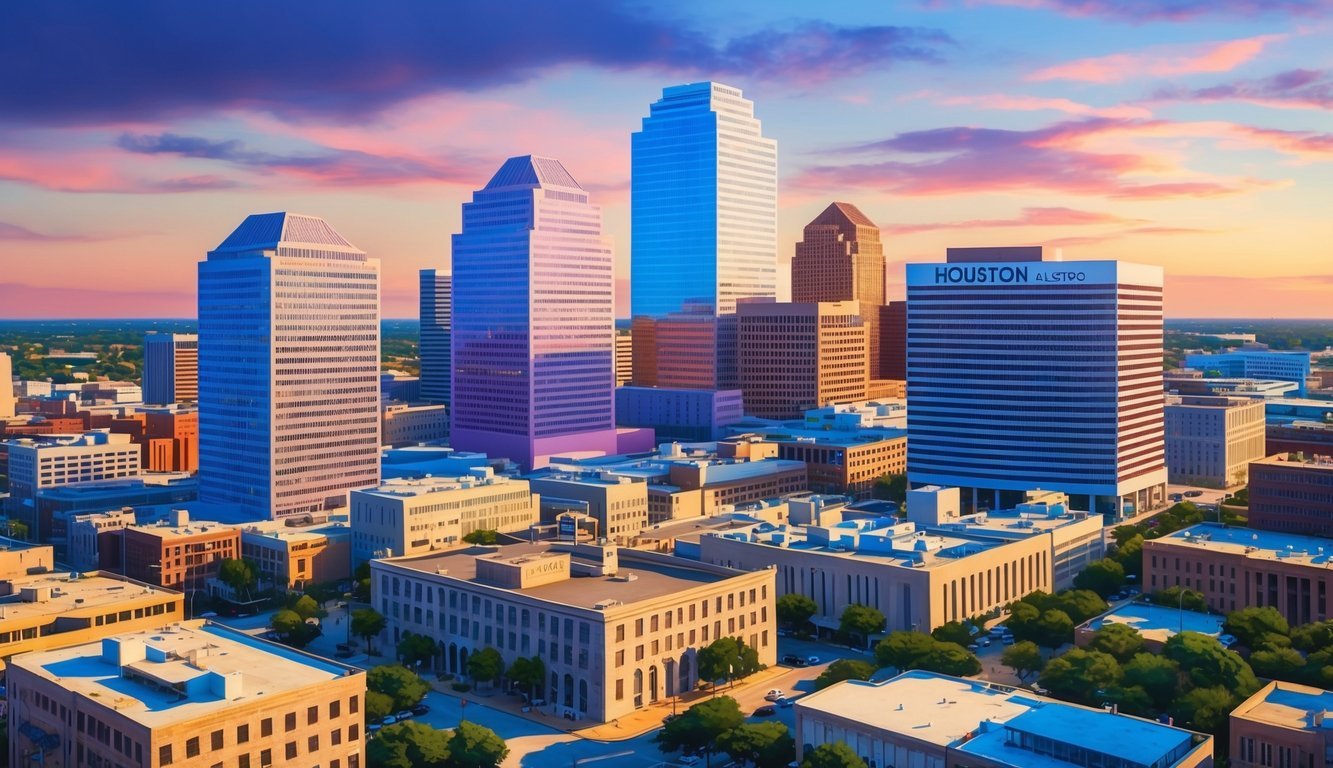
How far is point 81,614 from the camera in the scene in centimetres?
10781

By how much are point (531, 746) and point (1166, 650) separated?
51845mm

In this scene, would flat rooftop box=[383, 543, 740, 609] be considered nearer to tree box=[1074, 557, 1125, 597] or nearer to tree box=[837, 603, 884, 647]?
tree box=[837, 603, 884, 647]

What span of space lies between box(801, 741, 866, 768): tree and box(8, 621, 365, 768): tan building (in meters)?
28.8

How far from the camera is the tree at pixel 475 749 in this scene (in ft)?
284

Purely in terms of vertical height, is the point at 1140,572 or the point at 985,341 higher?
the point at 985,341

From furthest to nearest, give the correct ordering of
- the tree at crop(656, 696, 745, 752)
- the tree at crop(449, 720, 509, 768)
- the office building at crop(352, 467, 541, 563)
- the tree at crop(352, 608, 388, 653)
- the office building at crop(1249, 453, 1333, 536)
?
the office building at crop(352, 467, 541, 563)
the office building at crop(1249, 453, 1333, 536)
the tree at crop(352, 608, 388, 653)
the tree at crop(656, 696, 745, 752)
the tree at crop(449, 720, 509, 768)

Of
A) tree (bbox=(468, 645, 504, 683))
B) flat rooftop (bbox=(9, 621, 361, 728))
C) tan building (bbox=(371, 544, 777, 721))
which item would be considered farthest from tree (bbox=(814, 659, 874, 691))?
flat rooftop (bbox=(9, 621, 361, 728))

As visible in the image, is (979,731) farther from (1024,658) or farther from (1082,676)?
(1024,658)

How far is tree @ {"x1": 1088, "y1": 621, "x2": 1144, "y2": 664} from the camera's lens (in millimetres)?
106688

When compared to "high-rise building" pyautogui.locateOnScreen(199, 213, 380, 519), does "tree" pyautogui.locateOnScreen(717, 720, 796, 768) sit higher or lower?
lower

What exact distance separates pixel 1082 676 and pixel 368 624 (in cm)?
6522

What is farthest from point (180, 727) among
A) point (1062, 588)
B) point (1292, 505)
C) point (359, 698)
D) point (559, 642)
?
point (1292, 505)

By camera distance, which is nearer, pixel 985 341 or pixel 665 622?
pixel 665 622

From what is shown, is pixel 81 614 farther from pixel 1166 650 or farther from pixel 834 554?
pixel 1166 650
